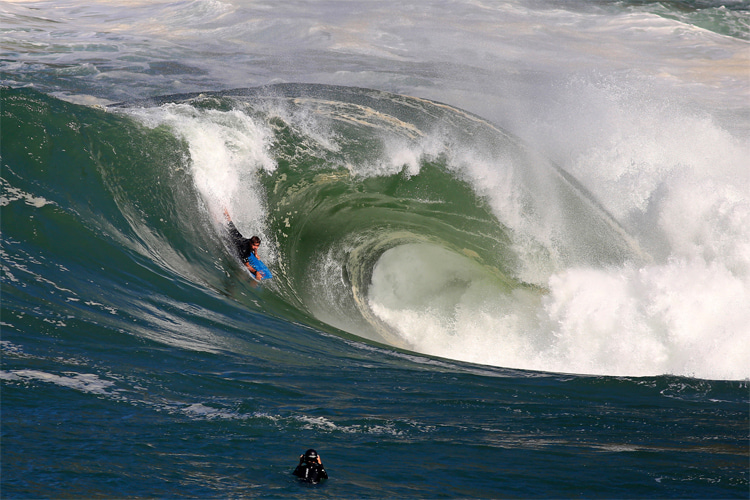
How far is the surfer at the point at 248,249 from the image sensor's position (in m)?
8.74

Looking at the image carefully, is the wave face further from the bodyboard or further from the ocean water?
the bodyboard

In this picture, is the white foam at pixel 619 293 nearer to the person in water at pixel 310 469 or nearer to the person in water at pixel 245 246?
the person in water at pixel 245 246

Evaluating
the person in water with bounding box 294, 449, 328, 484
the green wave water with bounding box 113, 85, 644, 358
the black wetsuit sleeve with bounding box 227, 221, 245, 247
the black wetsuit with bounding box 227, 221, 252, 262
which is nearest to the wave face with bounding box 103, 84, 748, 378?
the green wave water with bounding box 113, 85, 644, 358

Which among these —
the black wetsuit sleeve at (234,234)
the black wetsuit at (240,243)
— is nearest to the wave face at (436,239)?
the black wetsuit sleeve at (234,234)

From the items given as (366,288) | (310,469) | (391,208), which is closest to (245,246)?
(366,288)

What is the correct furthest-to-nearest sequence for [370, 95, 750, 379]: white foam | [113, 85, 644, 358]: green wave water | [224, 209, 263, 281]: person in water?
[113, 85, 644, 358]: green wave water
[370, 95, 750, 379]: white foam
[224, 209, 263, 281]: person in water

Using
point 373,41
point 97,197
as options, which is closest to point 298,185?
point 97,197

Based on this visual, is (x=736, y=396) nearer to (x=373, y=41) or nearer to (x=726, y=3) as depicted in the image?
(x=373, y=41)

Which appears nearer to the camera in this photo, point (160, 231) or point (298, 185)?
point (160, 231)

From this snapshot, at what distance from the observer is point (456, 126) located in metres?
13.8

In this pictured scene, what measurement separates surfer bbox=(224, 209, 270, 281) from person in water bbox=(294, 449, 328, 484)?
4.82 m

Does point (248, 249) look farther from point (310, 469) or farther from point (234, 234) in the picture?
point (310, 469)

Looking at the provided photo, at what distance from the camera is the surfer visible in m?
8.74

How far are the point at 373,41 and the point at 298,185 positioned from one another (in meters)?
19.7
